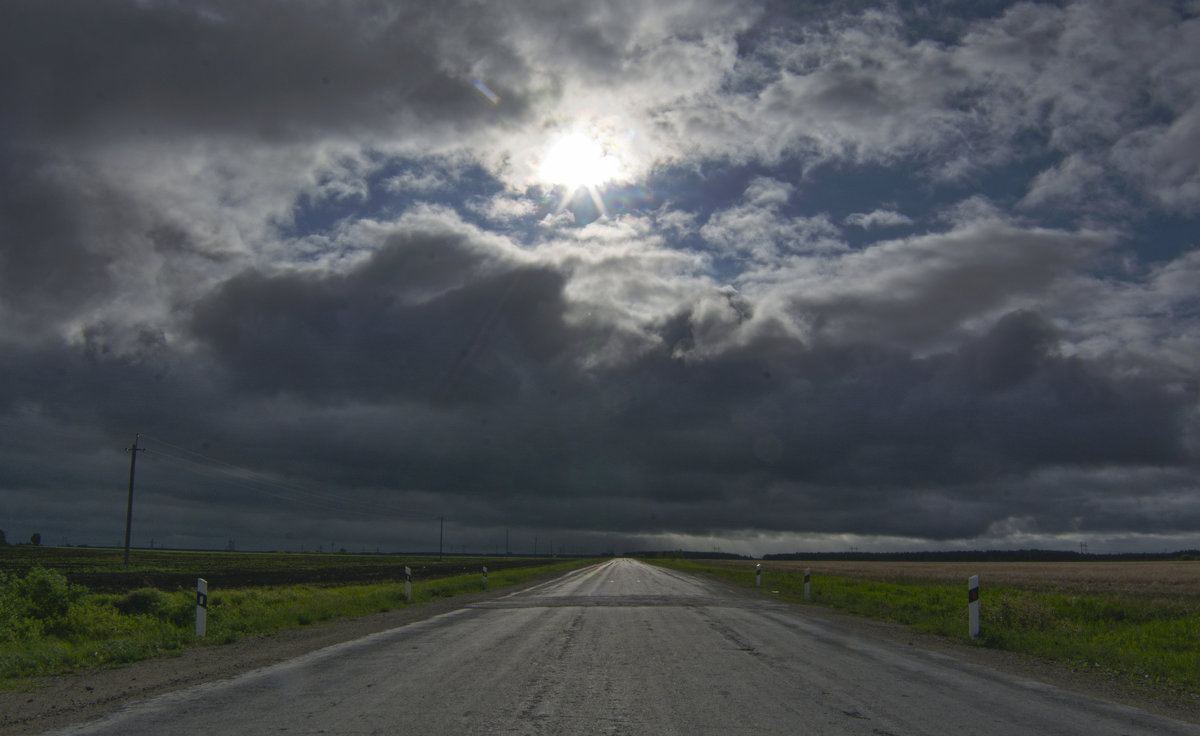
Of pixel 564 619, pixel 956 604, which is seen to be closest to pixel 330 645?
pixel 564 619

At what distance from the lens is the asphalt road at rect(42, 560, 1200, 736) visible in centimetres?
665

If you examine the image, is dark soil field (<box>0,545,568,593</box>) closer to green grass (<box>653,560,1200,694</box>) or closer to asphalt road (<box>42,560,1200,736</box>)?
asphalt road (<box>42,560,1200,736</box>)

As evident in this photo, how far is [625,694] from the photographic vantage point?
809cm

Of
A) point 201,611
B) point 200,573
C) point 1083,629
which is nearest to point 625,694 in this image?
point 201,611

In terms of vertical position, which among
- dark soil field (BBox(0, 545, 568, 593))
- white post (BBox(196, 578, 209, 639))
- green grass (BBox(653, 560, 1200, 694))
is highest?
white post (BBox(196, 578, 209, 639))

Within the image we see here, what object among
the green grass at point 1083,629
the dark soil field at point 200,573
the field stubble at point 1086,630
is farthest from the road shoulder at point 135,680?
the dark soil field at point 200,573

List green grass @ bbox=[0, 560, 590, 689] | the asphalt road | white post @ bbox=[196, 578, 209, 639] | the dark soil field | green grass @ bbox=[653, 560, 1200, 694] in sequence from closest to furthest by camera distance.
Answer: the asphalt road < green grass @ bbox=[0, 560, 590, 689] < green grass @ bbox=[653, 560, 1200, 694] < white post @ bbox=[196, 578, 209, 639] < the dark soil field

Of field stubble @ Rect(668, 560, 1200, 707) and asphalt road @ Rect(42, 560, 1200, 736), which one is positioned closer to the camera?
asphalt road @ Rect(42, 560, 1200, 736)

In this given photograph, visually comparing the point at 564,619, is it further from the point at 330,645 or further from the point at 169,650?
the point at 169,650

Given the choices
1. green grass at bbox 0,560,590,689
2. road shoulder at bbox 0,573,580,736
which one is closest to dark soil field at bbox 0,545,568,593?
green grass at bbox 0,560,590,689

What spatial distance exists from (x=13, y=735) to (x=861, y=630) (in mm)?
15203

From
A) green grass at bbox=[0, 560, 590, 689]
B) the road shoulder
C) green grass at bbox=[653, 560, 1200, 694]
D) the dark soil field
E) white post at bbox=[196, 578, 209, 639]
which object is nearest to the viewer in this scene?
the road shoulder

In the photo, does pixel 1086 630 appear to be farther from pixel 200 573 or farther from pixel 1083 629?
pixel 200 573

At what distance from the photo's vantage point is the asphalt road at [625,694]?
6652mm
